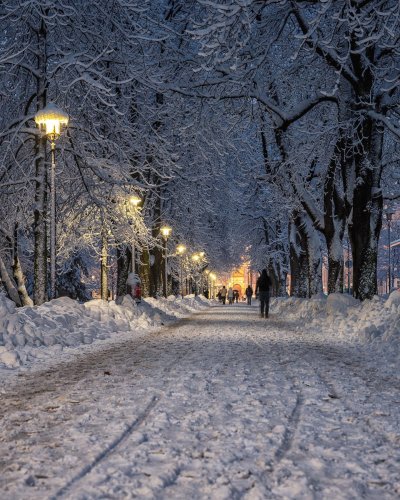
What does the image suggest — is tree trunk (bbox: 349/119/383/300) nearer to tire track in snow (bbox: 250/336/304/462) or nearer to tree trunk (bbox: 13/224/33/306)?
tire track in snow (bbox: 250/336/304/462)

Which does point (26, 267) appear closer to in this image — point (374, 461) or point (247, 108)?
point (247, 108)

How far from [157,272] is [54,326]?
68.9ft

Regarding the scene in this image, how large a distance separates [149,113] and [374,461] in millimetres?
16222

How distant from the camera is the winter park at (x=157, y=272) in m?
3.86

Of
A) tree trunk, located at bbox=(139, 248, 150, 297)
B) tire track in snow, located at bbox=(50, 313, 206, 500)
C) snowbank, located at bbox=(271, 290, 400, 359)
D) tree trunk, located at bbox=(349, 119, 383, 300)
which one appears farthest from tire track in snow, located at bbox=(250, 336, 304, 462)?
tree trunk, located at bbox=(139, 248, 150, 297)

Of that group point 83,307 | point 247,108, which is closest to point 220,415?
point 83,307

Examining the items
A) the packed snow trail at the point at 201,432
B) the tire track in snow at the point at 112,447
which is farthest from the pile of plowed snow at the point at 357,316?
the tire track in snow at the point at 112,447

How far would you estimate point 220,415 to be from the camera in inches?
204

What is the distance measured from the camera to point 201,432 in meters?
4.58

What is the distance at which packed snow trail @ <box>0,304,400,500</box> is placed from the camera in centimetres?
335

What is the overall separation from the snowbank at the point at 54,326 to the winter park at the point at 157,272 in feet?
0.20

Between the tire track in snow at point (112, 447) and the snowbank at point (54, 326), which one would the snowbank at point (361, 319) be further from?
the snowbank at point (54, 326)

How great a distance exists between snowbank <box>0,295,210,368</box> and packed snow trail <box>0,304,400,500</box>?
1.44 meters

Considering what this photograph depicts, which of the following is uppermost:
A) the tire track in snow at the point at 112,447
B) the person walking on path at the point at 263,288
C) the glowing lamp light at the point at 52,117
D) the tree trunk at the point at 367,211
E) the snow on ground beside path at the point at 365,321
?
the glowing lamp light at the point at 52,117
